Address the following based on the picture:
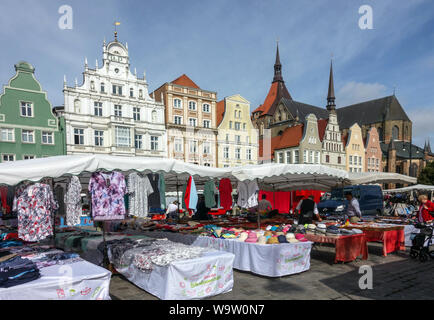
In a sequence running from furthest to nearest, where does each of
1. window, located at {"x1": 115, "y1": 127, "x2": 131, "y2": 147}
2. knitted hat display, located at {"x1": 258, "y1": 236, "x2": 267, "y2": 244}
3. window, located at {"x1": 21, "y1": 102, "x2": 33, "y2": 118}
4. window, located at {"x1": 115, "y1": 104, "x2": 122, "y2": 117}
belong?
window, located at {"x1": 115, "y1": 104, "x2": 122, "y2": 117}, window, located at {"x1": 115, "y1": 127, "x2": 131, "y2": 147}, window, located at {"x1": 21, "y1": 102, "x2": 33, "y2": 118}, knitted hat display, located at {"x1": 258, "y1": 236, "x2": 267, "y2": 244}

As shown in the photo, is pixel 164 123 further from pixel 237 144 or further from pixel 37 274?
pixel 37 274

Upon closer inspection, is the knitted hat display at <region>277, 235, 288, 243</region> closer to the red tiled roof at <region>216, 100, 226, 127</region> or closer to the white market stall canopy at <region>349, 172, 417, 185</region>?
the white market stall canopy at <region>349, 172, 417, 185</region>

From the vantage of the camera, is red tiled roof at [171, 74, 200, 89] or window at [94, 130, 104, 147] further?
red tiled roof at [171, 74, 200, 89]

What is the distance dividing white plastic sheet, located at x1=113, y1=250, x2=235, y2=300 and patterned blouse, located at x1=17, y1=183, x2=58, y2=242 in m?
2.08

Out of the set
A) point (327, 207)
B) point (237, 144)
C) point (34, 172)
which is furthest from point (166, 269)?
point (237, 144)

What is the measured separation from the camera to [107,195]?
19.1 ft

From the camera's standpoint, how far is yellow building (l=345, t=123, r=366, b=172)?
46.2m

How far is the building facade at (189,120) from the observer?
30375mm

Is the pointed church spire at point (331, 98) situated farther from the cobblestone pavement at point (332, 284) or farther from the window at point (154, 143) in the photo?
the cobblestone pavement at point (332, 284)

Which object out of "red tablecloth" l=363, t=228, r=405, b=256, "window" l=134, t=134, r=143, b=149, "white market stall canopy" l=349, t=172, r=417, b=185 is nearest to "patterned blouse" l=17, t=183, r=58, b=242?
"red tablecloth" l=363, t=228, r=405, b=256

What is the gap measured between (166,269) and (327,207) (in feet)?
53.7

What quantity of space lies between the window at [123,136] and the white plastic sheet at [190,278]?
22.7 meters

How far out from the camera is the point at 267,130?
175 ft

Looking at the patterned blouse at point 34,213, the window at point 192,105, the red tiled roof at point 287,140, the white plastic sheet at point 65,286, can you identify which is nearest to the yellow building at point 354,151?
the red tiled roof at point 287,140
